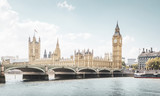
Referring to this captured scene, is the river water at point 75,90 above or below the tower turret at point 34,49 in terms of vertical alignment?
below

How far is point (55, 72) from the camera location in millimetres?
78938

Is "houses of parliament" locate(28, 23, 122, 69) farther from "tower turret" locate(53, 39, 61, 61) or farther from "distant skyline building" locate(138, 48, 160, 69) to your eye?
"distant skyline building" locate(138, 48, 160, 69)

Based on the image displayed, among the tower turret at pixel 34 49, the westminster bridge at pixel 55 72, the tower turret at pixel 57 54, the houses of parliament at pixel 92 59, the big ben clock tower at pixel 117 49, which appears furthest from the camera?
the tower turret at pixel 34 49

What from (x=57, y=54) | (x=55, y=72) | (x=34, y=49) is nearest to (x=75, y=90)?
(x=55, y=72)

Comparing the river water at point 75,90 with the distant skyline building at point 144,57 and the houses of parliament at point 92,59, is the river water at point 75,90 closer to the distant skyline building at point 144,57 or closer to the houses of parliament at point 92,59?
the houses of parliament at point 92,59

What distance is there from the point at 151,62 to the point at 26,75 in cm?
6255

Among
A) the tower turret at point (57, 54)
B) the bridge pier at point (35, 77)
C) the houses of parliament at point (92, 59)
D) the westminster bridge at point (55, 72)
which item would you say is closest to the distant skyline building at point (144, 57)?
the houses of parliament at point (92, 59)

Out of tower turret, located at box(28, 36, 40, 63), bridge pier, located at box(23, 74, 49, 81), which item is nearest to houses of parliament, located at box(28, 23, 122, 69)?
tower turret, located at box(28, 36, 40, 63)

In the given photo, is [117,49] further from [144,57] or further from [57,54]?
[57,54]

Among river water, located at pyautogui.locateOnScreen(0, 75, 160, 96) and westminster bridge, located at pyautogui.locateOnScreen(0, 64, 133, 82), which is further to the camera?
westminster bridge, located at pyautogui.locateOnScreen(0, 64, 133, 82)


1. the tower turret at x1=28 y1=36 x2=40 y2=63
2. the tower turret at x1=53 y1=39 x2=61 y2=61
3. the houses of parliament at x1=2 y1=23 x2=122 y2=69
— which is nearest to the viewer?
the houses of parliament at x1=2 y1=23 x2=122 y2=69

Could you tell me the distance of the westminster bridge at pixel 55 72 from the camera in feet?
188

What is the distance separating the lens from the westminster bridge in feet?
188

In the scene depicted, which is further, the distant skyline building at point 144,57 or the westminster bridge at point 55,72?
the distant skyline building at point 144,57
